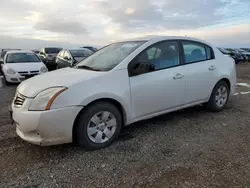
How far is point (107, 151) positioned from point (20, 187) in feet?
3.73

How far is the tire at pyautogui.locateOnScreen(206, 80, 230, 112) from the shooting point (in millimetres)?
4492

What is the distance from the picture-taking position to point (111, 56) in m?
3.72

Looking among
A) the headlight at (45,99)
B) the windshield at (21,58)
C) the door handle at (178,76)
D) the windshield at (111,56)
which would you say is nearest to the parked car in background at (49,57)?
the windshield at (21,58)

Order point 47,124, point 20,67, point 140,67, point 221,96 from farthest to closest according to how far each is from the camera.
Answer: point 20,67 < point 221,96 < point 140,67 < point 47,124

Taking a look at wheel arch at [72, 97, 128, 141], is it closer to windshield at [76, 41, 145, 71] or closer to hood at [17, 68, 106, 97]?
hood at [17, 68, 106, 97]

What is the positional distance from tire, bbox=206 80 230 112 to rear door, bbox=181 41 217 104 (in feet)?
0.48

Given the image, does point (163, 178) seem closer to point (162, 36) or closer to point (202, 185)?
point (202, 185)

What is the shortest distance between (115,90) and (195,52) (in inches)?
78.0

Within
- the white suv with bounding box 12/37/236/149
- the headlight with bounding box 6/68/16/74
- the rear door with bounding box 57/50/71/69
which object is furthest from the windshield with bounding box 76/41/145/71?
the rear door with bounding box 57/50/71/69

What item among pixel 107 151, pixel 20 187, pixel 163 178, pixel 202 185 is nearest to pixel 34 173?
pixel 20 187

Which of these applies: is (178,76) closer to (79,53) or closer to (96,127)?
(96,127)

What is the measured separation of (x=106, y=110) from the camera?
3.07 meters

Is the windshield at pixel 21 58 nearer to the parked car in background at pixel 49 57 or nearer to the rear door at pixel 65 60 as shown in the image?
the rear door at pixel 65 60

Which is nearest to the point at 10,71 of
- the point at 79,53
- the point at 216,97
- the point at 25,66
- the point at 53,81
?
the point at 25,66
